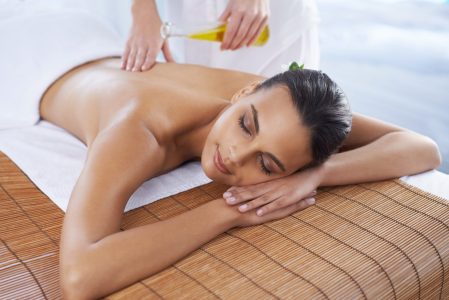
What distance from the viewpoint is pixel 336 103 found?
1467 millimetres

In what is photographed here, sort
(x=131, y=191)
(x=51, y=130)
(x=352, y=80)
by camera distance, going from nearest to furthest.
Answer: (x=131, y=191)
(x=51, y=130)
(x=352, y=80)

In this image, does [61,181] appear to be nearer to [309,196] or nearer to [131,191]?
[131,191]

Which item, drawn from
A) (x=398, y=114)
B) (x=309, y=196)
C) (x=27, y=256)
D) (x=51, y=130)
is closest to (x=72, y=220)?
(x=27, y=256)

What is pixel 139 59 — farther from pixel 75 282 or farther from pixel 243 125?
pixel 75 282

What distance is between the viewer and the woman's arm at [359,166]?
1.46 m

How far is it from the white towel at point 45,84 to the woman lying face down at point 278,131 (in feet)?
0.85

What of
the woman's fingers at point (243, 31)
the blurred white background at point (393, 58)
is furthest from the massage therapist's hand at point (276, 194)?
the blurred white background at point (393, 58)

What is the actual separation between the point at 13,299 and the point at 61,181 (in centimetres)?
51

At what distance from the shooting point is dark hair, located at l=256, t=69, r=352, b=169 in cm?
142

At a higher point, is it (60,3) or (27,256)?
(60,3)

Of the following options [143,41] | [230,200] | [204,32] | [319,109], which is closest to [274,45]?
[204,32]

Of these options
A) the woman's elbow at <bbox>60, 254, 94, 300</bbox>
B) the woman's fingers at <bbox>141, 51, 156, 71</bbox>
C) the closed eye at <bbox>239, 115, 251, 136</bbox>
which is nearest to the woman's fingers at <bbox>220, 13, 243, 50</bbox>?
the woman's fingers at <bbox>141, 51, 156, 71</bbox>

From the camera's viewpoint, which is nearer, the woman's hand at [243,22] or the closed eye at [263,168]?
the closed eye at [263,168]

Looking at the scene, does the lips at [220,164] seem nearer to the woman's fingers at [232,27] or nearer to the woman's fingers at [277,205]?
the woman's fingers at [277,205]
